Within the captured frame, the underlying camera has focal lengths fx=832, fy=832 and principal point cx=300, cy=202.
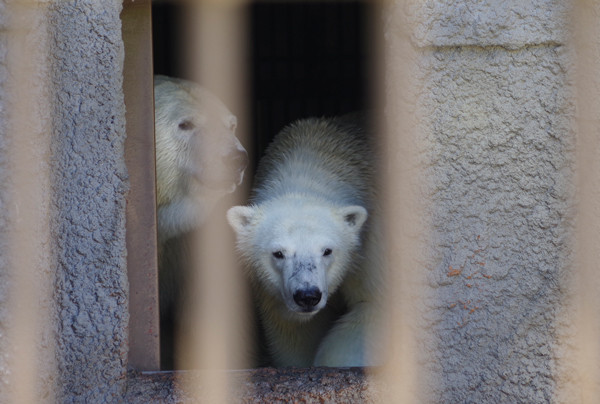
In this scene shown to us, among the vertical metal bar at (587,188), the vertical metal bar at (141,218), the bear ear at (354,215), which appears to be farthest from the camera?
the bear ear at (354,215)

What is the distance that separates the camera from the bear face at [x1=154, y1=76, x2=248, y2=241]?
9.12ft

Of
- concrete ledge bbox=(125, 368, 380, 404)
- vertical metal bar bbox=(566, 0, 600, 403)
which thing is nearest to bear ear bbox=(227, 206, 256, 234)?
concrete ledge bbox=(125, 368, 380, 404)

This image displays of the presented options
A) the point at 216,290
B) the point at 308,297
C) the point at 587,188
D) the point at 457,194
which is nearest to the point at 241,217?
the point at 216,290

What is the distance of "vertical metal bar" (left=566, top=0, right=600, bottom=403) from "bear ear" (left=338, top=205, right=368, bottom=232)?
78 centimetres

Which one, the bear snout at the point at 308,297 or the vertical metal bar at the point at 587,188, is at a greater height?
the vertical metal bar at the point at 587,188

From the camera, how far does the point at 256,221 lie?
2.73 m

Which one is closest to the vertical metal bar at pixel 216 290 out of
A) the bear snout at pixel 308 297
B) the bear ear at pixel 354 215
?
the bear ear at pixel 354 215

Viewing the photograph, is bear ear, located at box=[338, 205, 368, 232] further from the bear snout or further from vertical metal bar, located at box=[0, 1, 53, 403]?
vertical metal bar, located at box=[0, 1, 53, 403]

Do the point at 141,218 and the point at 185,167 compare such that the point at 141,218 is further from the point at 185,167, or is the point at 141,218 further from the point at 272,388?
the point at 185,167

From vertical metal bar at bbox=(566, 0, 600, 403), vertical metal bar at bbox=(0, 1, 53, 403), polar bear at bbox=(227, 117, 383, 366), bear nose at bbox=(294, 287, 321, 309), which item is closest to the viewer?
vertical metal bar at bbox=(0, 1, 53, 403)

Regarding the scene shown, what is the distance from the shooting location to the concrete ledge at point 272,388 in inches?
82.5

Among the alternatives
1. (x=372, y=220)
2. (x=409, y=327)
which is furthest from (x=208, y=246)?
(x=409, y=327)

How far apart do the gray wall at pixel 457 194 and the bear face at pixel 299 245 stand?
0.43 m

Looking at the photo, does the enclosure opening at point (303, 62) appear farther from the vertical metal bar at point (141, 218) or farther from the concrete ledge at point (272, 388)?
the concrete ledge at point (272, 388)
